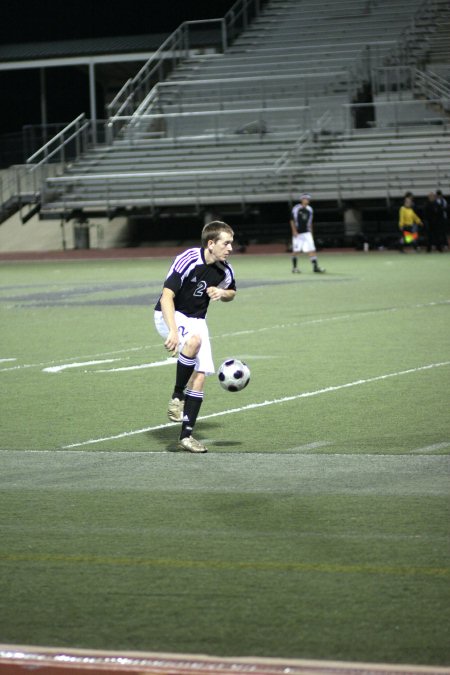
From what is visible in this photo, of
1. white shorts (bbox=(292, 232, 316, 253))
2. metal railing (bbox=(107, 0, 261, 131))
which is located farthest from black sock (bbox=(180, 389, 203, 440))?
metal railing (bbox=(107, 0, 261, 131))

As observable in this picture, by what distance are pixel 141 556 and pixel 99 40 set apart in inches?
1813

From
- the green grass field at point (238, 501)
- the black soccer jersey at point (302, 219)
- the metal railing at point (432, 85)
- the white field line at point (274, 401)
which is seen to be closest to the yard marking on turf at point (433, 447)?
the green grass field at point (238, 501)

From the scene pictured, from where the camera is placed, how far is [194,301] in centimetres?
927

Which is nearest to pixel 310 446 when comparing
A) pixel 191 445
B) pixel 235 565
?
pixel 191 445

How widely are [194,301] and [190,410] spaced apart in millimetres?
854

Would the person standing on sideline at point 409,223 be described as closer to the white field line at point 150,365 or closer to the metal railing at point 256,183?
the metal railing at point 256,183

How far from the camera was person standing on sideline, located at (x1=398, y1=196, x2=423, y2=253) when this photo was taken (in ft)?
113

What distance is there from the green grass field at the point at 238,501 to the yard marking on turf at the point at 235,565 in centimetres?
2

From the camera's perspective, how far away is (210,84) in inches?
1799

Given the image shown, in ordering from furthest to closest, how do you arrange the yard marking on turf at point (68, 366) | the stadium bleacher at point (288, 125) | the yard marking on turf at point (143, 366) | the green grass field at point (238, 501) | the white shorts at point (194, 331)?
the stadium bleacher at point (288, 125) < the yard marking on turf at point (68, 366) < the yard marking on turf at point (143, 366) < the white shorts at point (194, 331) < the green grass field at point (238, 501)

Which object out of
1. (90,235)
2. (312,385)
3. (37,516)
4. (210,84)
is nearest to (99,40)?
(210,84)

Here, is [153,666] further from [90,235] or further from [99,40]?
[99,40]

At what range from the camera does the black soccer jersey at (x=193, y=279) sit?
9.24 metres

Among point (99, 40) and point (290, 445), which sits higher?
point (99, 40)
